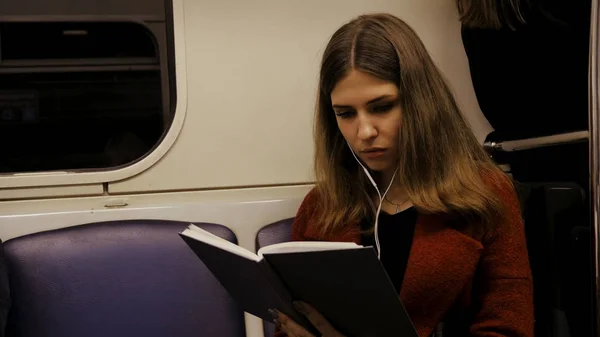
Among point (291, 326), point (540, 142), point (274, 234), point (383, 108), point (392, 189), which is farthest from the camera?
point (274, 234)

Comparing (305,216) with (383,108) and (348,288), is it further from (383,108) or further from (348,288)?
(348,288)

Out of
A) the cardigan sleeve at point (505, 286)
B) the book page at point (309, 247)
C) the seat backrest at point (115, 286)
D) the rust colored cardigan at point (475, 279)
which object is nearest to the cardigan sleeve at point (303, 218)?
the seat backrest at point (115, 286)

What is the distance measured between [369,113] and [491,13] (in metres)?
0.81

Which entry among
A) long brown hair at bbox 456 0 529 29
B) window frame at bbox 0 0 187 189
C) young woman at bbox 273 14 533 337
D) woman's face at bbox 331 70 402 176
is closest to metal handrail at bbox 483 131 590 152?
young woman at bbox 273 14 533 337

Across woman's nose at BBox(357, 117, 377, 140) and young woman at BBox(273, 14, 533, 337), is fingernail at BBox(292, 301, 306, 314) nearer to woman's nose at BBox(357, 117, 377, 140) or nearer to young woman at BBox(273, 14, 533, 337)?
young woman at BBox(273, 14, 533, 337)

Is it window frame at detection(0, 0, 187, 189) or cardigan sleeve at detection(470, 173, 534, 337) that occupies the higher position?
window frame at detection(0, 0, 187, 189)

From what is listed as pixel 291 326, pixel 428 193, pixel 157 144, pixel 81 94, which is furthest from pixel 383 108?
pixel 81 94

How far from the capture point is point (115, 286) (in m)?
1.79

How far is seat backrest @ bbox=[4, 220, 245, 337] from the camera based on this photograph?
68.5 inches

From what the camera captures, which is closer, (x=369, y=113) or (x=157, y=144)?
(x=369, y=113)

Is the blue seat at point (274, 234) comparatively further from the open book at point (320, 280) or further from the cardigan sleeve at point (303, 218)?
the open book at point (320, 280)

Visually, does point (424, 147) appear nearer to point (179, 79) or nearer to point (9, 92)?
point (179, 79)

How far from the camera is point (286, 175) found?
213cm

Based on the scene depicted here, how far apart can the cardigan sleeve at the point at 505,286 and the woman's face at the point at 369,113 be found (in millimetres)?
298
